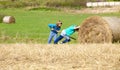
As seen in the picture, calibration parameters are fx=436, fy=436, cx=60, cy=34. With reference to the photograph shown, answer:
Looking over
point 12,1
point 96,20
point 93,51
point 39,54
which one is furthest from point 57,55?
point 12,1

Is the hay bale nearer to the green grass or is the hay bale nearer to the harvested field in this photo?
the green grass

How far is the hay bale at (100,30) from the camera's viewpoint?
16781 mm

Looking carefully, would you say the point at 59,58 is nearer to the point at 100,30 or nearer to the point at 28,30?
the point at 100,30

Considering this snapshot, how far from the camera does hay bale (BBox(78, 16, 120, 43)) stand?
16781 mm

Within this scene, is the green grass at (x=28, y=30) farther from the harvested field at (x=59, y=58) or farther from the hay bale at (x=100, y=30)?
the harvested field at (x=59, y=58)

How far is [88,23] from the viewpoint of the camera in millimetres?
18547

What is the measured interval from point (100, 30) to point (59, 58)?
8270 millimetres

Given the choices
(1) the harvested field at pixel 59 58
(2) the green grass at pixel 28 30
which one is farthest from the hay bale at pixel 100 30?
(1) the harvested field at pixel 59 58

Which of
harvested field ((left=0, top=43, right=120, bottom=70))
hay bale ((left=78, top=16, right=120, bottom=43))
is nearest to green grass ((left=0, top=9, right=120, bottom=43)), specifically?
hay bale ((left=78, top=16, right=120, bottom=43))

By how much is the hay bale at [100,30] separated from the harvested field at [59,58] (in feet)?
18.4

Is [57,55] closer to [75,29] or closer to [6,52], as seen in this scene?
[6,52]

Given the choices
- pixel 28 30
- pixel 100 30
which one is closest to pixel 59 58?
pixel 100 30

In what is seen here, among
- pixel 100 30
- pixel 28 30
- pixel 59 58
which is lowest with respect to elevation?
pixel 28 30

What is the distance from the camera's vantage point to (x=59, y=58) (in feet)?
31.9
